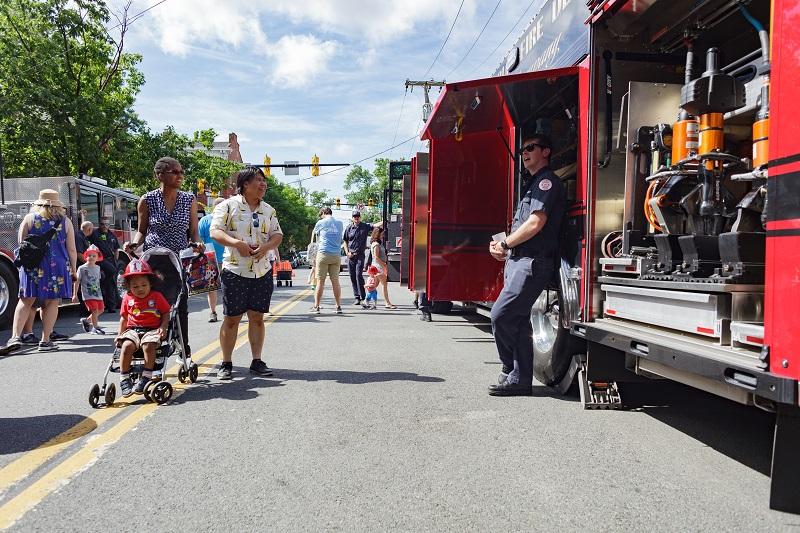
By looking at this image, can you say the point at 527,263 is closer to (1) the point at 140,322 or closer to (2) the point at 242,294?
(2) the point at 242,294

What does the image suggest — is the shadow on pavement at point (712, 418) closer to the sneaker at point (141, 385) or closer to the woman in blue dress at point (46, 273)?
the sneaker at point (141, 385)

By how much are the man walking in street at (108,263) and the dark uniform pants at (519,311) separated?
27.2 ft

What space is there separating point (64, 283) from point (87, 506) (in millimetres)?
5155

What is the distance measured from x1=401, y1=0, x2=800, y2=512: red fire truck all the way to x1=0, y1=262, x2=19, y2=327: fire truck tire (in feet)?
21.3

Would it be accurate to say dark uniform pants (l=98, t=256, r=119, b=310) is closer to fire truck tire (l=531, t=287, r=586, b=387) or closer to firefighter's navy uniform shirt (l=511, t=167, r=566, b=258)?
fire truck tire (l=531, t=287, r=586, b=387)

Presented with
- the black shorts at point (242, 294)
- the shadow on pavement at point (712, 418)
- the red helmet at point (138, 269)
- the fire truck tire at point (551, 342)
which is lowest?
the shadow on pavement at point (712, 418)

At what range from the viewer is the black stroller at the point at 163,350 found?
448cm

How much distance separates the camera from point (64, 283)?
7195mm

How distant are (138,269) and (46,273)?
3032mm

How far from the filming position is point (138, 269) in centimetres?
473

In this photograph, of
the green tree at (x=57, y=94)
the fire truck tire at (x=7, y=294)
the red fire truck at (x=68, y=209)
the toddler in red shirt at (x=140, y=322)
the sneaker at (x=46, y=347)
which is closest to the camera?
the toddler in red shirt at (x=140, y=322)

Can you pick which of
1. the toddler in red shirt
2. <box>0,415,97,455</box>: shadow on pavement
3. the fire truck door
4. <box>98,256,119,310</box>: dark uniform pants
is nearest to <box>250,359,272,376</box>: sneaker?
the toddler in red shirt

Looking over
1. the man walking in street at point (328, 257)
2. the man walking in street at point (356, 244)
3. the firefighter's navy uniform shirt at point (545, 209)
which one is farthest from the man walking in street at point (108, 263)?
the firefighter's navy uniform shirt at point (545, 209)

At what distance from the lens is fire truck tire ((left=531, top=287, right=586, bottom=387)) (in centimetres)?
468
